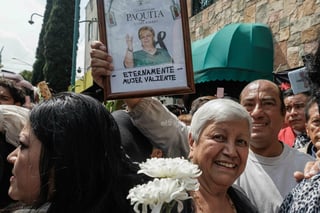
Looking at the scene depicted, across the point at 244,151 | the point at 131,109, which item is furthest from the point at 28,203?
the point at 244,151

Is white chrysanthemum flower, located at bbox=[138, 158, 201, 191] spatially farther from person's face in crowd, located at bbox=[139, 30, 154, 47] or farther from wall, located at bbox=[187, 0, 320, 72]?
wall, located at bbox=[187, 0, 320, 72]

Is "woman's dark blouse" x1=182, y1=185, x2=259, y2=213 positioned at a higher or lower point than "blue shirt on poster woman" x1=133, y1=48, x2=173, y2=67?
lower

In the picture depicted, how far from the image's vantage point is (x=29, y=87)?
5.24m

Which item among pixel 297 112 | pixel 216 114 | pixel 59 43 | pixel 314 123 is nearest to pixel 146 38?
pixel 216 114

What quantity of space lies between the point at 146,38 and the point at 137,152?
1.98 feet

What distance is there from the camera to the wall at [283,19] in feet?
20.4

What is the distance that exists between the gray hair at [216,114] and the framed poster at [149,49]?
12 centimetres

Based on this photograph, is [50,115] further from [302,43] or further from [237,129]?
[302,43]

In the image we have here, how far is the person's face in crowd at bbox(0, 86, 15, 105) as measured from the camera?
399 cm

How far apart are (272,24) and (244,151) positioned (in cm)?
521

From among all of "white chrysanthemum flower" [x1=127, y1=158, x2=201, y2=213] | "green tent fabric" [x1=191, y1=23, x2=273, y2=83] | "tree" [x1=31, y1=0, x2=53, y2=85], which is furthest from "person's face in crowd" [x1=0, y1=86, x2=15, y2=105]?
"tree" [x1=31, y1=0, x2=53, y2=85]

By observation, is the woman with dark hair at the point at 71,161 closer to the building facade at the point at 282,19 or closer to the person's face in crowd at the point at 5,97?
the person's face in crowd at the point at 5,97

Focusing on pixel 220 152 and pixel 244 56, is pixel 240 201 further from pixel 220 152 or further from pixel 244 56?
pixel 244 56

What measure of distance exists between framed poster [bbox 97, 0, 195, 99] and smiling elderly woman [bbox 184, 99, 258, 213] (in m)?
0.18
